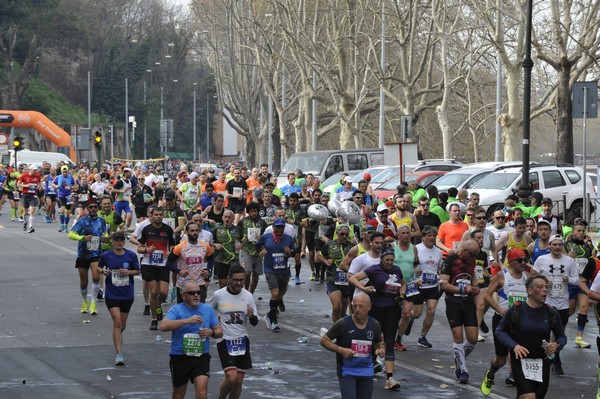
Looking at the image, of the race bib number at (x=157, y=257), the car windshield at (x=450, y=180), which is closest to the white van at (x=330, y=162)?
the car windshield at (x=450, y=180)

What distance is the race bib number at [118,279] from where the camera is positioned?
1355cm

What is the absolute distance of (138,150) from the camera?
104 m

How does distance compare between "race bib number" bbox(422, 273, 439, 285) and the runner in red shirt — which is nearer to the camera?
"race bib number" bbox(422, 273, 439, 285)

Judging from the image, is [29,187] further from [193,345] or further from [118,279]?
[193,345]

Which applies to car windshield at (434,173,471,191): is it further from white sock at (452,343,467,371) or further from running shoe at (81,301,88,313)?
white sock at (452,343,467,371)

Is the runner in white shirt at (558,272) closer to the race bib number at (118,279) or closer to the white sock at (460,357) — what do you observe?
the white sock at (460,357)

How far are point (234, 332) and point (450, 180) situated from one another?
18.2 m

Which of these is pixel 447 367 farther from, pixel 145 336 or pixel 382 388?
pixel 145 336

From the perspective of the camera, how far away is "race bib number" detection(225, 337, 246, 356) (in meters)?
10.4

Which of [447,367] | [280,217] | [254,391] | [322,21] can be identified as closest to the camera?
[254,391]

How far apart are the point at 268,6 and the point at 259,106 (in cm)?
968

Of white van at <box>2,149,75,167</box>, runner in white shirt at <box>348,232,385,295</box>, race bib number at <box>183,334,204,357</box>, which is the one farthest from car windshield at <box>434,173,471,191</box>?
white van at <box>2,149,75,167</box>

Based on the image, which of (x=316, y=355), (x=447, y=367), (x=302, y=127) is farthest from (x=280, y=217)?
(x=302, y=127)

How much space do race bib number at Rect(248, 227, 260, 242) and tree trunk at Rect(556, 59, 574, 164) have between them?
15281mm
